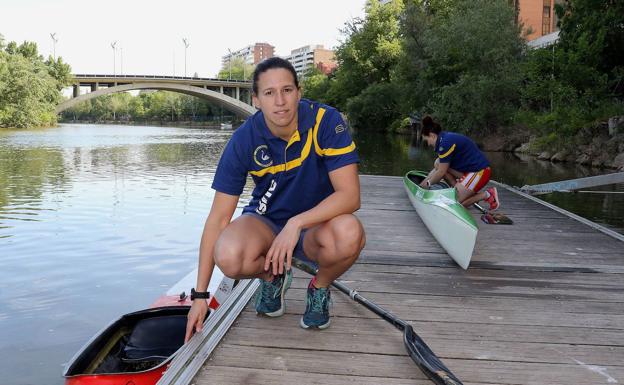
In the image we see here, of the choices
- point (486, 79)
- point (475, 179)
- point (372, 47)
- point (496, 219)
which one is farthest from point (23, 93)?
point (496, 219)

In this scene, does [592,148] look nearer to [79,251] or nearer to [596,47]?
[596,47]

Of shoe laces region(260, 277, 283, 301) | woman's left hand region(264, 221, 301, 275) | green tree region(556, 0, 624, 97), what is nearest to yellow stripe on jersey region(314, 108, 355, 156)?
woman's left hand region(264, 221, 301, 275)

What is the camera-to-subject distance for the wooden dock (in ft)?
9.62

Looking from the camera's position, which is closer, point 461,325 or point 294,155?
point 294,155

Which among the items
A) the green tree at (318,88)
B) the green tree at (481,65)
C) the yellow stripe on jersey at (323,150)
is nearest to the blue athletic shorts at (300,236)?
the yellow stripe on jersey at (323,150)

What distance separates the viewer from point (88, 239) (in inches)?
417

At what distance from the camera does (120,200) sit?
14922mm

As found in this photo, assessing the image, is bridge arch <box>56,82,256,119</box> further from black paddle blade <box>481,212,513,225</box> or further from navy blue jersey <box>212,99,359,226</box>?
navy blue jersey <box>212,99,359,226</box>

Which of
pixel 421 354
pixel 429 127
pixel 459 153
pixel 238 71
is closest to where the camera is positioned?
pixel 421 354

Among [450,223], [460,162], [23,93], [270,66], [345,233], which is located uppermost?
[23,93]

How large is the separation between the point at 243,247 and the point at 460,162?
18.6 ft

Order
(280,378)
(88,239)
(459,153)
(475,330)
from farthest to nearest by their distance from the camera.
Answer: (88,239) < (459,153) < (475,330) < (280,378)

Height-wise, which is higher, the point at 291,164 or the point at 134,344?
the point at 291,164

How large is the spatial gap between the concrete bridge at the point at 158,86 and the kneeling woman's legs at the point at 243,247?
68163mm
